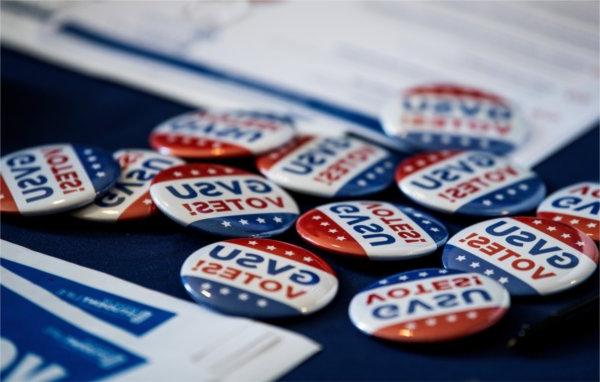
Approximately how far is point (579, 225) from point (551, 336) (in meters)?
0.23

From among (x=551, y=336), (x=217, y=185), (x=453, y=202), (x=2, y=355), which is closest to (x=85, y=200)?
(x=217, y=185)

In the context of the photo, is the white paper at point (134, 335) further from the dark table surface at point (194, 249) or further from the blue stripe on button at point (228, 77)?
the blue stripe on button at point (228, 77)

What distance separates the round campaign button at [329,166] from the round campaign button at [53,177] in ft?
0.72

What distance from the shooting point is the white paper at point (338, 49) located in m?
1.40

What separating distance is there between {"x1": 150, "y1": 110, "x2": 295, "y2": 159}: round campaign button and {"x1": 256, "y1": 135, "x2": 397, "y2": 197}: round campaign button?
0.02 m

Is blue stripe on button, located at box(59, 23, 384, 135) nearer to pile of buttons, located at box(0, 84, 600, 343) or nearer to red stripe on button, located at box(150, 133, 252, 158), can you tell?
pile of buttons, located at box(0, 84, 600, 343)

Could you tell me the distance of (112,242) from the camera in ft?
3.29

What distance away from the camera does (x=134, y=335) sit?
82 cm

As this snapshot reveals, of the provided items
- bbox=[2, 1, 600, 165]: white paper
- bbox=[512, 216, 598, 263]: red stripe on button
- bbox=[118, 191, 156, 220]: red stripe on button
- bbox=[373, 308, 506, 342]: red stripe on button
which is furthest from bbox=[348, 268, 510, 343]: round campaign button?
bbox=[2, 1, 600, 165]: white paper

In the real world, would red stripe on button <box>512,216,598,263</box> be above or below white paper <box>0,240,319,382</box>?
above

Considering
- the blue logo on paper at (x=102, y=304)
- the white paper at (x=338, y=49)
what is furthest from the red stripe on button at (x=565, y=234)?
the blue logo on paper at (x=102, y=304)

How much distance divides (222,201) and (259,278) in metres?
0.18

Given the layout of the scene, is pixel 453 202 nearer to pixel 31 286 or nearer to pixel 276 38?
pixel 31 286

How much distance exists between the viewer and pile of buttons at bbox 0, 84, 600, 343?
86 centimetres
